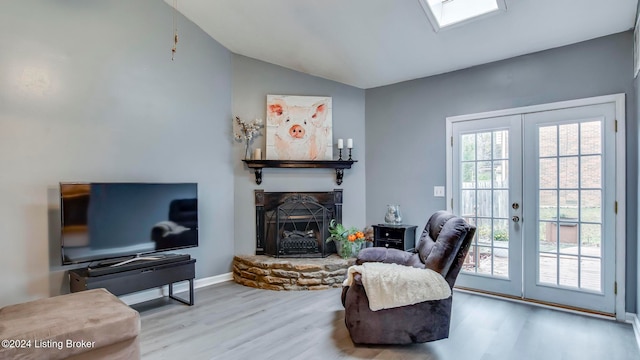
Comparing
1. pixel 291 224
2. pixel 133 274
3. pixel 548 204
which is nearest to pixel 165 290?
pixel 133 274

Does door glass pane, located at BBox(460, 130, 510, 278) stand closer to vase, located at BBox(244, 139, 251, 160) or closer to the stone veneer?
the stone veneer

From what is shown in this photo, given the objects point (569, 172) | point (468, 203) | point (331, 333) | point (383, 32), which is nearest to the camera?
point (331, 333)

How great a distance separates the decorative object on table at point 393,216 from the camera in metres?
4.29

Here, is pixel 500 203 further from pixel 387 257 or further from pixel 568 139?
pixel 387 257

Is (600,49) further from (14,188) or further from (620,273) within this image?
(14,188)

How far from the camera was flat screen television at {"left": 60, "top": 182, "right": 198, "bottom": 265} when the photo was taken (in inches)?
113

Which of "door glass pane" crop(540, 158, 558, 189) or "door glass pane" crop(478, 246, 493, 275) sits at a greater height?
"door glass pane" crop(540, 158, 558, 189)

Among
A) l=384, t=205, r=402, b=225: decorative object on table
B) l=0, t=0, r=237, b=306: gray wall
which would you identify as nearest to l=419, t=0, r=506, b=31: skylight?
l=384, t=205, r=402, b=225: decorative object on table

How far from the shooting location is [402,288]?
2.47 m

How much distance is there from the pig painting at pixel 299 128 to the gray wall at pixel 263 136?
4.5 inches

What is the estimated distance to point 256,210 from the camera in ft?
14.6

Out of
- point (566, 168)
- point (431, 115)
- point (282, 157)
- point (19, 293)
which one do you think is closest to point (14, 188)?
point (19, 293)

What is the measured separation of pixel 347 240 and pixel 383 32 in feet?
7.98

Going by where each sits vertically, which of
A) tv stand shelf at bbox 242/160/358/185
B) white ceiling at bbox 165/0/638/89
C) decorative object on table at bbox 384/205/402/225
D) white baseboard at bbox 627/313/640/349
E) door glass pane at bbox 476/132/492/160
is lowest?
white baseboard at bbox 627/313/640/349
